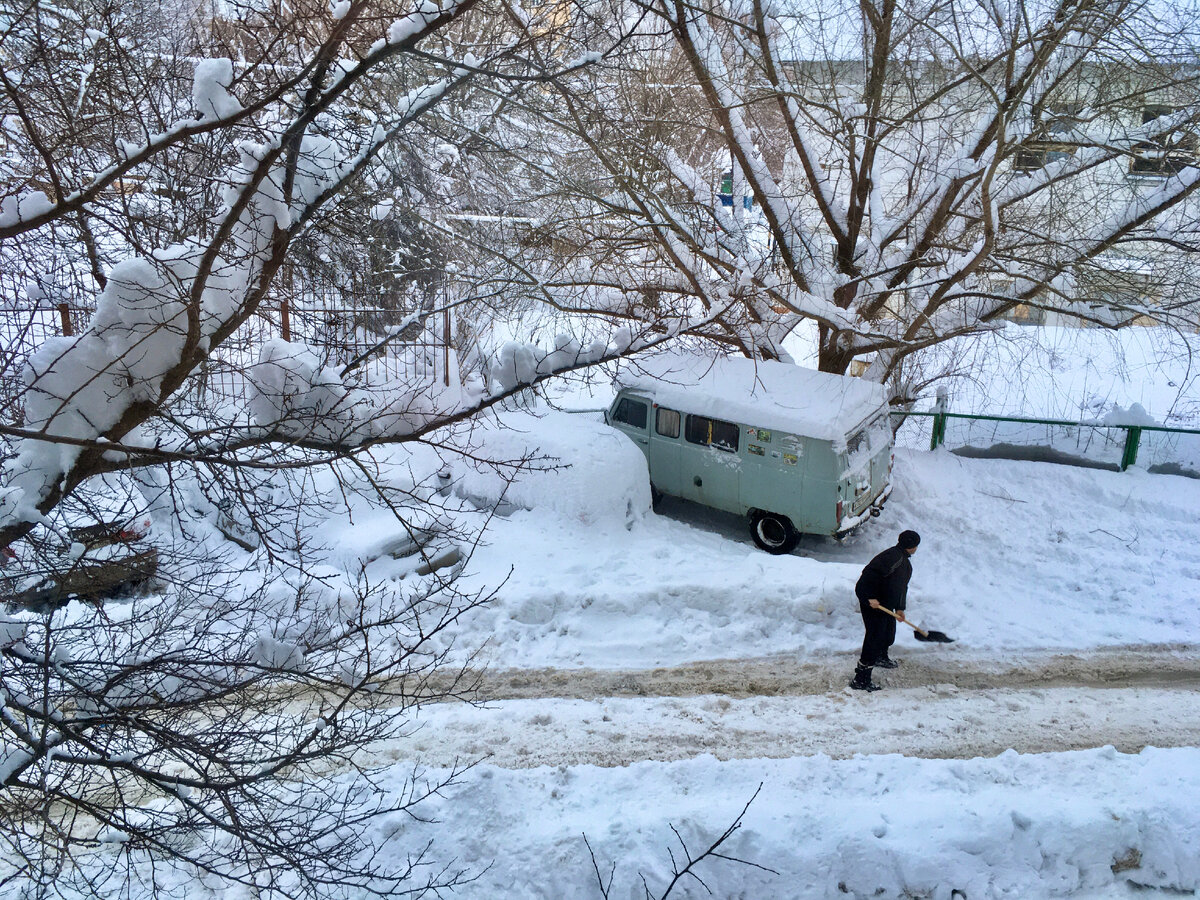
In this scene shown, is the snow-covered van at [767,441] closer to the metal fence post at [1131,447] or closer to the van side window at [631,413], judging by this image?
the van side window at [631,413]

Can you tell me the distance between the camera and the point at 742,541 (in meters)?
10.7

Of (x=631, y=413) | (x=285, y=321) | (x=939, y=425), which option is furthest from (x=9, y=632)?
(x=939, y=425)

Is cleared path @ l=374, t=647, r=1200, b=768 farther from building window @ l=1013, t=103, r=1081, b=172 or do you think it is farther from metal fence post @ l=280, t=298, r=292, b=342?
building window @ l=1013, t=103, r=1081, b=172

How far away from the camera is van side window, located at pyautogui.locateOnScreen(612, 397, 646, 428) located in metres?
11.0

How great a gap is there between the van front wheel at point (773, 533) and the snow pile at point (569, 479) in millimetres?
1489

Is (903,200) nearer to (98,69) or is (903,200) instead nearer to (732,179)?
(732,179)

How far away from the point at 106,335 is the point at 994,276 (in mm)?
11389

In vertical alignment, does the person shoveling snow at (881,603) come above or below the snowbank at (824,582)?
above

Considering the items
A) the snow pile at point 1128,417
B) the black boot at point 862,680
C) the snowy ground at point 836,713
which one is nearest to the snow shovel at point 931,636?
the snowy ground at point 836,713

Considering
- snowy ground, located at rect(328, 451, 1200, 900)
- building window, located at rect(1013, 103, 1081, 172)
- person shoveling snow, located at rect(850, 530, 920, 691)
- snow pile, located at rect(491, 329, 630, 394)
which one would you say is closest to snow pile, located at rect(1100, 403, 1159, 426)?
snowy ground, located at rect(328, 451, 1200, 900)

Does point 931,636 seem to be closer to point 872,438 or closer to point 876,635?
point 876,635

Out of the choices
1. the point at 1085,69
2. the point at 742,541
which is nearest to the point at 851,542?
the point at 742,541

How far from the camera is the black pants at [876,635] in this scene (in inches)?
307

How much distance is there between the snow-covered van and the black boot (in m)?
2.32
